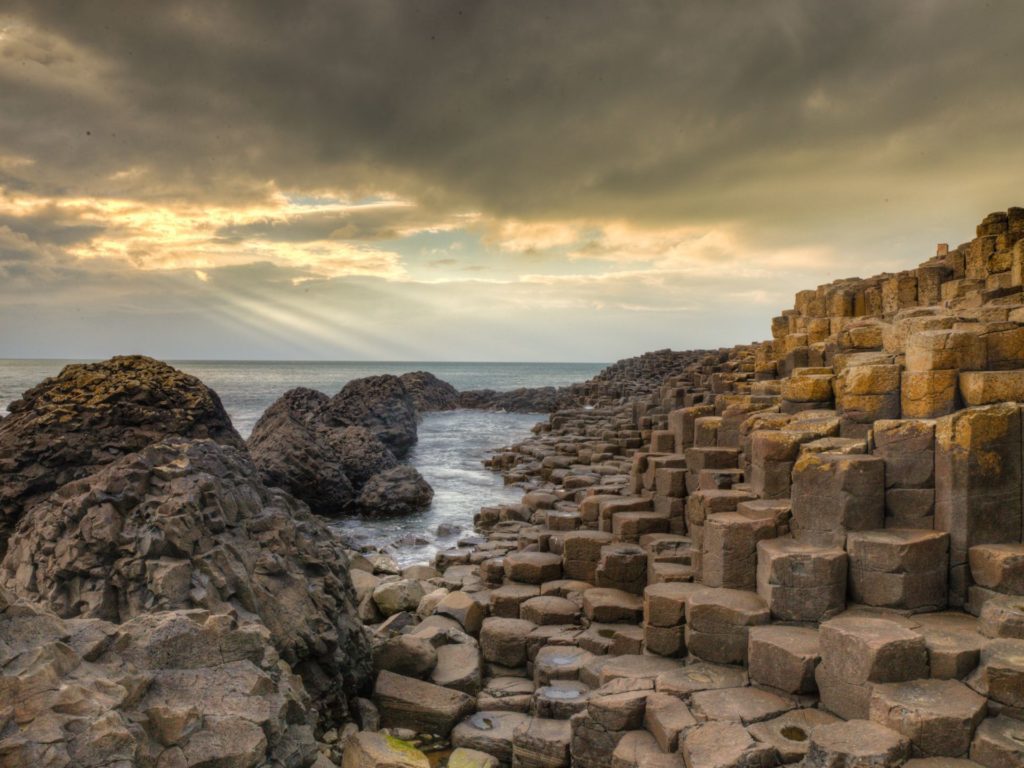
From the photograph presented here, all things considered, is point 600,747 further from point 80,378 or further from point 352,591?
point 80,378

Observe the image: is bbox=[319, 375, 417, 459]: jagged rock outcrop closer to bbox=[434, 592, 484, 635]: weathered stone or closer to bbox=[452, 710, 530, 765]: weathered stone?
bbox=[434, 592, 484, 635]: weathered stone

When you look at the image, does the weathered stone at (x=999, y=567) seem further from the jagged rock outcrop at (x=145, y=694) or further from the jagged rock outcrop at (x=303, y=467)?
the jagged rock outcrop at (x=303, y=467)

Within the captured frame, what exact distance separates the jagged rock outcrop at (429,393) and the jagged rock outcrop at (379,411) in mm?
21690

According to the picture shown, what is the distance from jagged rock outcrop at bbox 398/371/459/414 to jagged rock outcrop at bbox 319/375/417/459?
2169 cm

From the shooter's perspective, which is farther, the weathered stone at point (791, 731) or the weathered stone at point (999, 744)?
the weathered stone at point (791, 731)

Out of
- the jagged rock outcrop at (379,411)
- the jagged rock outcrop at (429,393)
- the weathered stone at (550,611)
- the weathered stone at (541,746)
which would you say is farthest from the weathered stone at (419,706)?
the jagged rock outcrop at (429,393)

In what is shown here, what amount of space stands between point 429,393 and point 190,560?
5214 centimetres

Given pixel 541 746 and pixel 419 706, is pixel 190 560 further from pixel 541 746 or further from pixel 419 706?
pixel 541 746

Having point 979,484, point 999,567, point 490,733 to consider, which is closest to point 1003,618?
point 999,567

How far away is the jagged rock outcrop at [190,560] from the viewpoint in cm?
540

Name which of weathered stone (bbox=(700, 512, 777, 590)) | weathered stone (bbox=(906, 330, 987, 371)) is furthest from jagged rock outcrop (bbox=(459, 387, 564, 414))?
weathered stone (bbox=(906, 330, 987, 371))

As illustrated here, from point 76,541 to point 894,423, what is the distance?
7702 mm

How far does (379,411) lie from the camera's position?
2838 centimetres

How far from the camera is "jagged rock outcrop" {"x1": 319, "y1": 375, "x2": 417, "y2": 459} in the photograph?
25.9 meters
